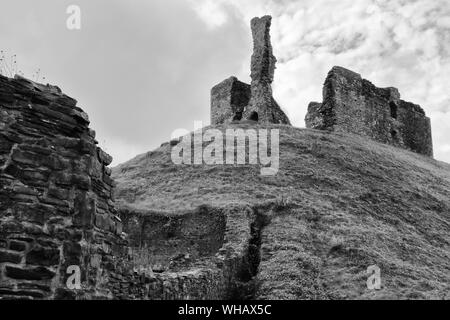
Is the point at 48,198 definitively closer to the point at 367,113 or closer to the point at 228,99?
the point at 367,113

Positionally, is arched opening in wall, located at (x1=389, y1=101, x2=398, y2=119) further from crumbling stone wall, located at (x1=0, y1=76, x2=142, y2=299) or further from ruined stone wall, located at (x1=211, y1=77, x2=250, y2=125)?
crumbling stone wall, located at (x1=0, y1=76, x2=142, y2=299)

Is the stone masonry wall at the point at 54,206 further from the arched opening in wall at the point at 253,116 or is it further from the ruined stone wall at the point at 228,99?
the ruined stone wall at the point at 228,99

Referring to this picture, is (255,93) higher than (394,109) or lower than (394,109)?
lower

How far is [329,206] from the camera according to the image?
59.5 feet

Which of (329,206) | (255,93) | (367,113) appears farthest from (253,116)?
(329,206)
